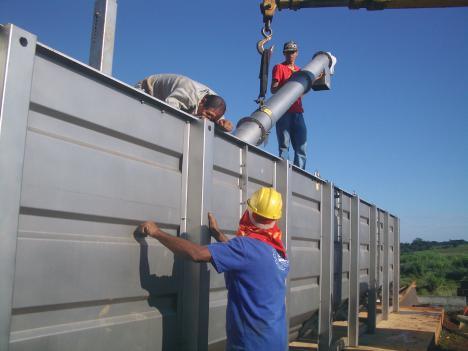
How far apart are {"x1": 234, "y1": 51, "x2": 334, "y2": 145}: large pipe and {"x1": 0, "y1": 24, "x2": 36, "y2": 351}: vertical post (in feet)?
7.57

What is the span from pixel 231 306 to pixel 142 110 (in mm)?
1206

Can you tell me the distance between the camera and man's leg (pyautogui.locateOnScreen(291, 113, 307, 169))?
20.5 feet

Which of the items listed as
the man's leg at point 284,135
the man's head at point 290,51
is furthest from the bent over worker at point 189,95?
the man's head at point 290,51

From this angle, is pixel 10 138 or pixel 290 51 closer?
pixel 10 138

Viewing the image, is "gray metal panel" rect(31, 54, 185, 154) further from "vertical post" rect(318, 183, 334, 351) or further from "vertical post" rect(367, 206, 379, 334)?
"vertical post" rect(367, 206, 379, 334)

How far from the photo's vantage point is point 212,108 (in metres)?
3.24

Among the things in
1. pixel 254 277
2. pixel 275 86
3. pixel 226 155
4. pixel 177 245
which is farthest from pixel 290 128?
pixel 177 245

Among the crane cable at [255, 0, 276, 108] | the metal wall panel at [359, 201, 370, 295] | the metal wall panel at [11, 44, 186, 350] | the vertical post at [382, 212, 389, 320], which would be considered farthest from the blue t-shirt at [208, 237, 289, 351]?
the vertical post at [382, 212, 389, 320]

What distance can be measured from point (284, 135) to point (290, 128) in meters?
0.23

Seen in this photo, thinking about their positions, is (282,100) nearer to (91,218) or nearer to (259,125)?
(259,125)

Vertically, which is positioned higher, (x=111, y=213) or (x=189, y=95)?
(x=189, y=95)

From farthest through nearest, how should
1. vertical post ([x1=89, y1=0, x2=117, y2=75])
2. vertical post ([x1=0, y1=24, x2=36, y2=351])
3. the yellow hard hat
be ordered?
1. the yellow hard hat
2. vertical post ([x1=89, y1=0, x2=117, y2=75])
3. vertical post ([x1=0, y1=24, x2=36, y2=351])

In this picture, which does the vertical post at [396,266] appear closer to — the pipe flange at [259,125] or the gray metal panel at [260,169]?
the pipe flange at [259,125]

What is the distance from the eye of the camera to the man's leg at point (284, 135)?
20.2 ft
